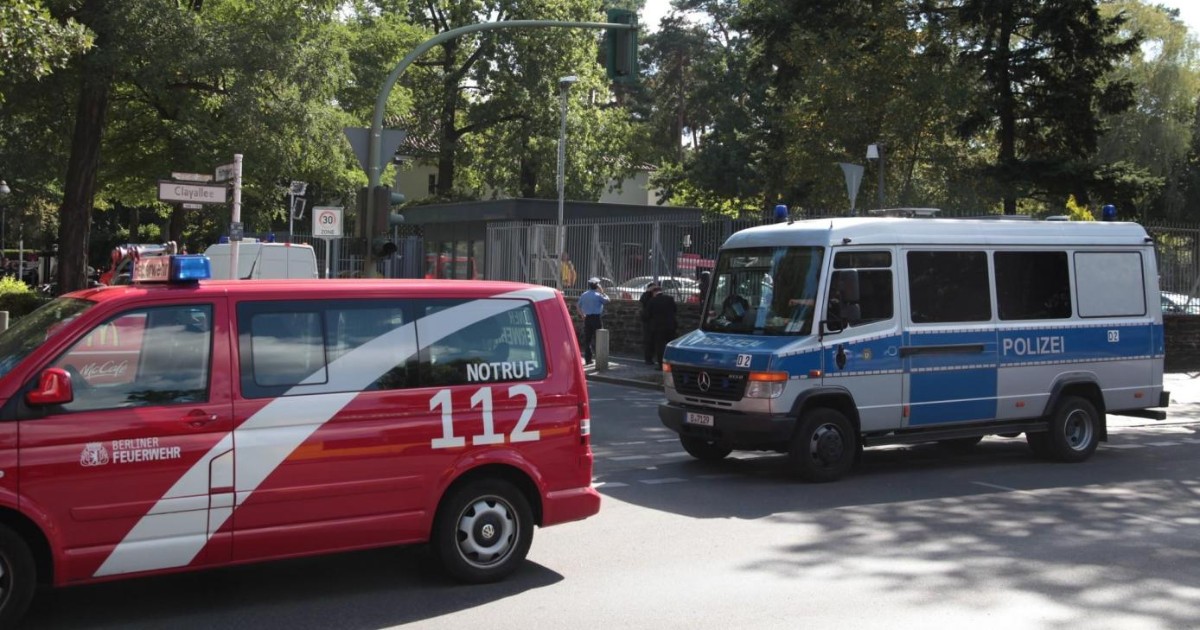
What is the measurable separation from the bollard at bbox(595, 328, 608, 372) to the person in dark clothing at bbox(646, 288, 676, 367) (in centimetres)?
96

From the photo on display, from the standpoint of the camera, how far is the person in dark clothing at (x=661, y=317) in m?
22.0

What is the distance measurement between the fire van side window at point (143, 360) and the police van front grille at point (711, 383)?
18.4 ft

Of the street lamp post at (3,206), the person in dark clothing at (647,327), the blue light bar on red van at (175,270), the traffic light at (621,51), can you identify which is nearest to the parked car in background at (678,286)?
the person in dark clothing at (647,327)

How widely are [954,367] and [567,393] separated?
5674 mm

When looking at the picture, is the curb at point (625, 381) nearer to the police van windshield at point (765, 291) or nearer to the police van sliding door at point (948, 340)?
the police van windshield at point (765, 291)

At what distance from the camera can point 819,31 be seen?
26.7m

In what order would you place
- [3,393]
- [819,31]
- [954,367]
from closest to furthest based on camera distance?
1. [3,393]
2. [954,367]
3. [819,31]

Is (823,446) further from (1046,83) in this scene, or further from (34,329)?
(1046,83)

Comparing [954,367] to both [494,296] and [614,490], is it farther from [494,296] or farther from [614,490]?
[494,296]

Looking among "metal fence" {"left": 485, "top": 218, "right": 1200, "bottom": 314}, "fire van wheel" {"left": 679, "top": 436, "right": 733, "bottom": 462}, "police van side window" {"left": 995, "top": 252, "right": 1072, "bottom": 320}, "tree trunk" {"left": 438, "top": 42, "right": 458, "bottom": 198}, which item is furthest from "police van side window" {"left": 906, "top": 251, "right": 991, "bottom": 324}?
"tree trunk" {"left": 438, "top": 42, "right": 458, "bottom": 198}

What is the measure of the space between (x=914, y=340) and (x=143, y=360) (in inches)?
296

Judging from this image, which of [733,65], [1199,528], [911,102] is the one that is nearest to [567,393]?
[1199,528]

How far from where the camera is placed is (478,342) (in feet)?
22.3

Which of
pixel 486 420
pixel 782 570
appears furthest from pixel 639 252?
pixel 486 420
